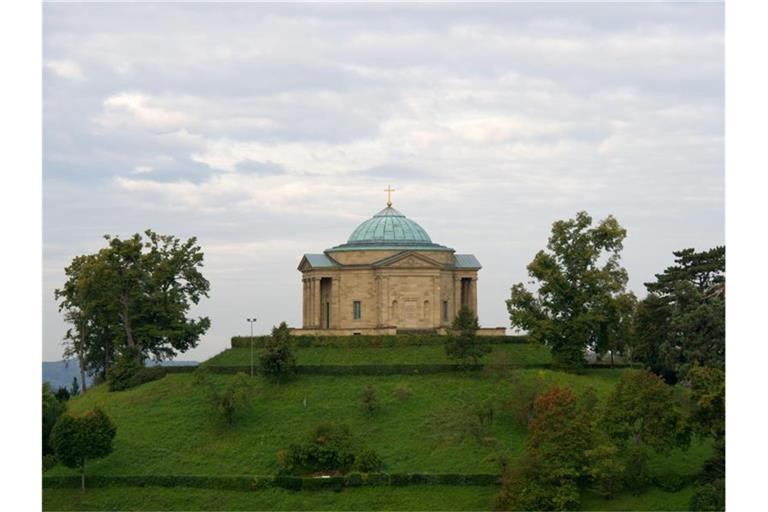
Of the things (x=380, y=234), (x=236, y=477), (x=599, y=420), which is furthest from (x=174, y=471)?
(x=380, y=234)

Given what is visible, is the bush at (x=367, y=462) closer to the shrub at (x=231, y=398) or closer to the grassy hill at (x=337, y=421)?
the grassy hill at (x=337, y=421)

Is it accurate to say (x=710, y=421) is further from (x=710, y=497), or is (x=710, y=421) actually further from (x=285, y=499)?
(x=285, y=499)

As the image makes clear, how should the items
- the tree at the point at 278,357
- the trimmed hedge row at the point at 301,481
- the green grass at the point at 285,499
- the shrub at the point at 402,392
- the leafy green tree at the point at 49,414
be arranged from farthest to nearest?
the tree at the point at 278,357, the shrub at the point at 402,392, the leafy green tree at the point at 49,414, the trimmed hedge row at the point at 301,481, the green grass at the point at 285,499

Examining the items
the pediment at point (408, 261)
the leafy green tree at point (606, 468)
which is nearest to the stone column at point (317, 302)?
the pediment at point (408, 261)

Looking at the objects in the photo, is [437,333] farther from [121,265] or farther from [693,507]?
[693,507]

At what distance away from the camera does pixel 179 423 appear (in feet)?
311

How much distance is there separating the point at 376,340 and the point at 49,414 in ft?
81.3

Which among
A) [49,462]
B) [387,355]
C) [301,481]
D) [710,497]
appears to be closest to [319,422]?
[301,481]

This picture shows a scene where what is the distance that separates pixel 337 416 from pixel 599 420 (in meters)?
17.8

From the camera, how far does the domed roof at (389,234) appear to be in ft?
378

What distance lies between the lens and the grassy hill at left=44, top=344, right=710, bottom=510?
273 ft

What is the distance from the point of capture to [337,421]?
93.2m

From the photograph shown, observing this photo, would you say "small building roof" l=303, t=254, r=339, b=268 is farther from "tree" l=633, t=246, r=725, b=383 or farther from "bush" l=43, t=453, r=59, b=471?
"bush" l=43, t=453, r=59, b=471

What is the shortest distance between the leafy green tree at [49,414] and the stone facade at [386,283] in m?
21.0
